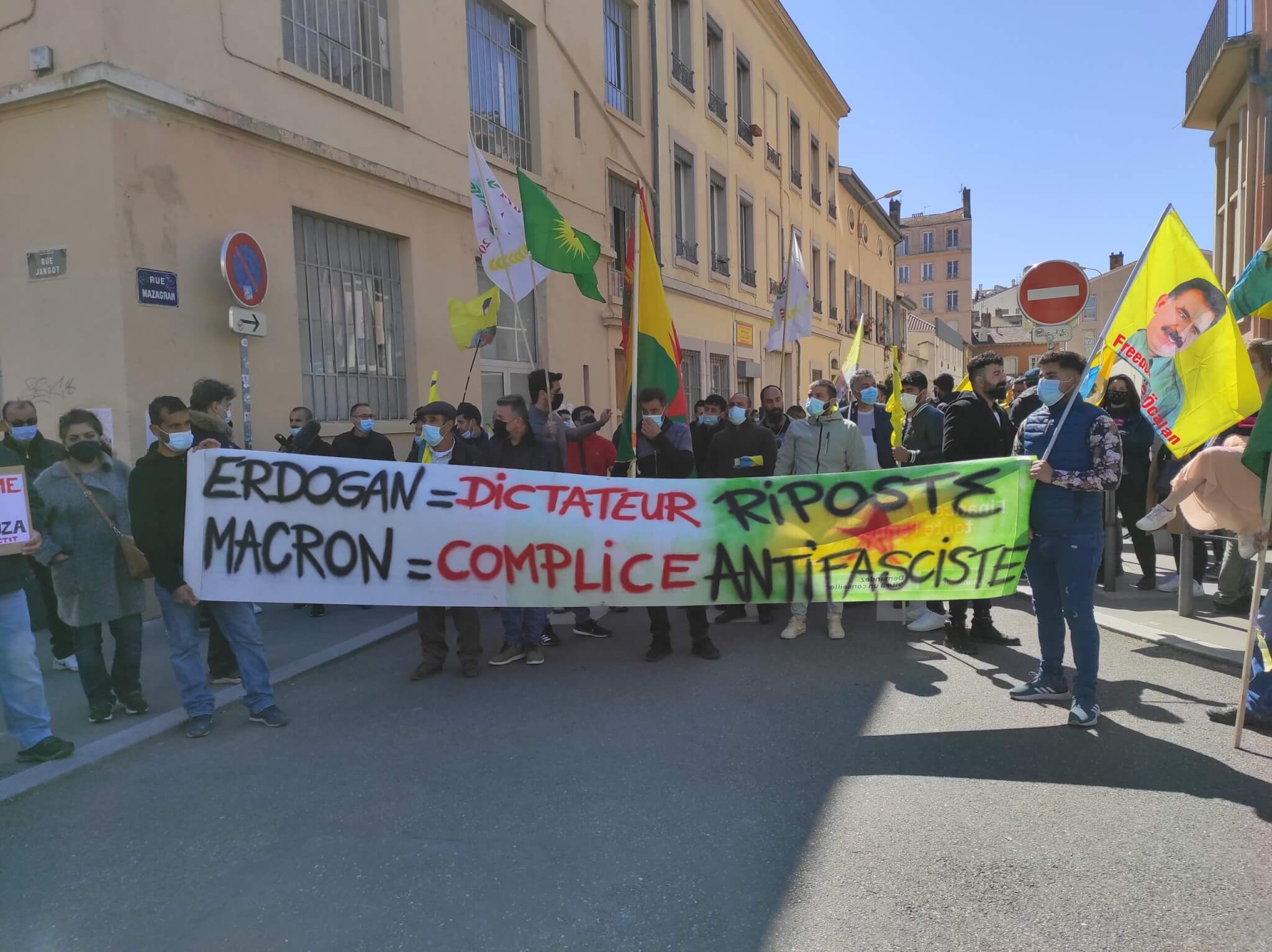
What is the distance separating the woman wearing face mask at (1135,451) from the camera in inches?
305

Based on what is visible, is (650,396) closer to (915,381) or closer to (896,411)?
(915,381)

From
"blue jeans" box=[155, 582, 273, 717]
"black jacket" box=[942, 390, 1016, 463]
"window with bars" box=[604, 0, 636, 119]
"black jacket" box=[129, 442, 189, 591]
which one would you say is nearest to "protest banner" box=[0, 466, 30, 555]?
"black jacket" box=[129, 442, 189, 591]

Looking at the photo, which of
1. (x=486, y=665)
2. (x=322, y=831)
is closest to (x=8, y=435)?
(x=486, y=665)

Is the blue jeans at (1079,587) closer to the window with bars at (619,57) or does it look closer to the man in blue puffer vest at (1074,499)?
the man in blue puffer vest at (1074,499)

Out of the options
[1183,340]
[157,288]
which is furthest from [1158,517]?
[157,288]

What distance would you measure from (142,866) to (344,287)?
7.56 m

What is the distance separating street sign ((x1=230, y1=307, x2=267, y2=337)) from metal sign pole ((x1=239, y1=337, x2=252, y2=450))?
98 mm

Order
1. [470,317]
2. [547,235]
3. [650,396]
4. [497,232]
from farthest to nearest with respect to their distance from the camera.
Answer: [470,317]
[497,232]
[547,235]
[650,396]

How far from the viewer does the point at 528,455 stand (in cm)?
600

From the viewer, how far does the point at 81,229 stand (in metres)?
7.27

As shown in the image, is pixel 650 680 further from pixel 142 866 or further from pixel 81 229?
pixel 81 229

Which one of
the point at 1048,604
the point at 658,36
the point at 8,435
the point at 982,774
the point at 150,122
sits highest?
the point at 658,36

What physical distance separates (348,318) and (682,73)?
11.6 meters

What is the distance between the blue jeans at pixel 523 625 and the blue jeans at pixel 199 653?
172cm
